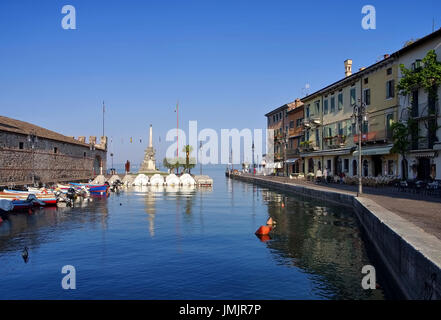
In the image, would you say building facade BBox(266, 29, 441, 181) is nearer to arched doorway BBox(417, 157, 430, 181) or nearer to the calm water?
arched doorway BBox(417, 157, 430, 181)

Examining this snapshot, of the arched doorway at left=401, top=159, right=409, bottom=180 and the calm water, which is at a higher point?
the arched doorway at left=401, top=159, right=409, bottom=180

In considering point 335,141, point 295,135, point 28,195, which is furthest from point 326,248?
point 295,135

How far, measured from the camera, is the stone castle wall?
36.8 meters

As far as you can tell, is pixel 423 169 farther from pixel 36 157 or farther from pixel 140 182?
pixel 36 157

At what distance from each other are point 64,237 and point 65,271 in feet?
21.7

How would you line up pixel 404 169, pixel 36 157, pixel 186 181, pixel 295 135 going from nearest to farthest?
1. pixel 404 169
2. pixel 36 157
3. pixel 186 181
4. pixel 295 135

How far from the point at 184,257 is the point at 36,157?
35.4 metres

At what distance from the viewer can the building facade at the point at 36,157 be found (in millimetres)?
36875

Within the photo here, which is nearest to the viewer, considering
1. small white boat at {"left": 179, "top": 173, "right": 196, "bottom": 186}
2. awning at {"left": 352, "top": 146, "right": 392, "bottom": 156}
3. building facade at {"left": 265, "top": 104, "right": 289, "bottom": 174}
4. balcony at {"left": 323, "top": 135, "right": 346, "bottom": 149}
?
awning at {"left": 352, "top": 146, "right": 392, "bottom": 156}

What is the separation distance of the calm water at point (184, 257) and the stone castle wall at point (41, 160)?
14009 millimetres

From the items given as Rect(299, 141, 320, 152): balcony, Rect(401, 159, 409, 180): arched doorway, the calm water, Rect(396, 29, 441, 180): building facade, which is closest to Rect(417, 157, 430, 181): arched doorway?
Rect(396, 29, 441, 180): building facade

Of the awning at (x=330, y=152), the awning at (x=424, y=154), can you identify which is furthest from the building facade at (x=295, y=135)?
the awning at (x=424, y=154)

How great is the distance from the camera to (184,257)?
14.6m
